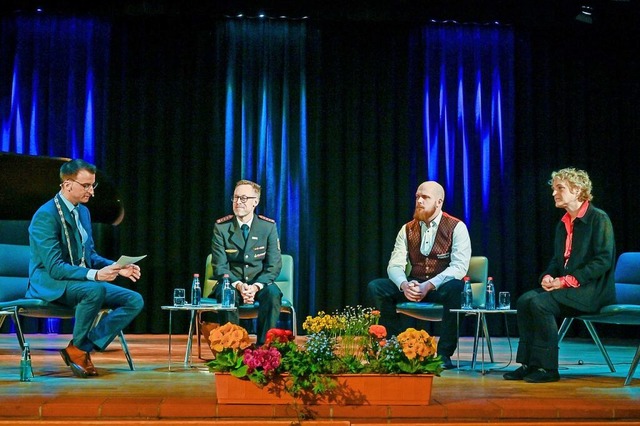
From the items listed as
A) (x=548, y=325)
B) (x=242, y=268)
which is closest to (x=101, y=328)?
(x=242, y=268)

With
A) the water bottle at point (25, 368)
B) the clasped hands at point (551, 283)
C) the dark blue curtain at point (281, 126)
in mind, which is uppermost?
the dark blue curtain at point (281, 126)

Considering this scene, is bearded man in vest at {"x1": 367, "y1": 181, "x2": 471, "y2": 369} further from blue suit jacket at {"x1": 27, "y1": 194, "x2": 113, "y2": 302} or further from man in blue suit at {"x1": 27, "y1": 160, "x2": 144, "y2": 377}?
blue suit jacket at {"x1": 27, "y1": 194, "x2": 113, "y2": 302}

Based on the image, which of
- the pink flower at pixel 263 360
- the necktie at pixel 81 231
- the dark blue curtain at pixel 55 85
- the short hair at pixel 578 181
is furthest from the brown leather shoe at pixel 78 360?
the dark blue curtain at pixel 55 85

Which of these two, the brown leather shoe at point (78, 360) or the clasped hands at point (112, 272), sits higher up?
the clasped hands at point (112, 272)

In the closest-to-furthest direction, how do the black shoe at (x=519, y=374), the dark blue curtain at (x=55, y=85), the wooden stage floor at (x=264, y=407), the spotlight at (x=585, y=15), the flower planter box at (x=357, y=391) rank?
the wooden stage floor at (x=264, y=407), the flower planter box at (x=357, y=391), the black shoe at (x=519, y=374), the spotlight at (x=585, y=15), the dark blue curtain at (x=55, y=85)

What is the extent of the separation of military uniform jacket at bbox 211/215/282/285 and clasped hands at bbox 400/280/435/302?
0.83 m

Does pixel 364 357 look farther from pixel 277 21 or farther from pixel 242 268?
pixel 277 21

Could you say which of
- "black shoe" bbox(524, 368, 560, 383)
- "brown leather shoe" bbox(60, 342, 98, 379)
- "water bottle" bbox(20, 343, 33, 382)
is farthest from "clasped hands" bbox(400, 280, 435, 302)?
"water bottle" bbox(20, 343, 33, 382)

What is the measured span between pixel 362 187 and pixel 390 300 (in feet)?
10.6

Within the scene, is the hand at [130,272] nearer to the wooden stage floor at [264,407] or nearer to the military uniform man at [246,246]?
the wooden stage floor at [264,407]

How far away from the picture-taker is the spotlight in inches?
292

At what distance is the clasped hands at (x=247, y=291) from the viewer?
15.4ft

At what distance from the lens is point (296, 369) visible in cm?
312

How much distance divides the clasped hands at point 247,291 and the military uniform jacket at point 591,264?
1669 mm
